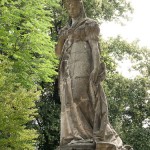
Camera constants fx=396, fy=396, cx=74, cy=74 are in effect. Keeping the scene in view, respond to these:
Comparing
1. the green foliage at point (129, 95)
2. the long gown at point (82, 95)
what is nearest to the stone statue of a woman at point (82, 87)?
the long gown at point (82, 95)

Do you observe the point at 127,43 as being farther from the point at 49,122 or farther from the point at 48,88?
the point at 49,122

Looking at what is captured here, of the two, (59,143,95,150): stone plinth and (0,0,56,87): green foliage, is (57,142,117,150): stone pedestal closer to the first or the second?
(59,143,95,150): stone plinth

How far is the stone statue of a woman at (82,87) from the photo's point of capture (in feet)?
23.3

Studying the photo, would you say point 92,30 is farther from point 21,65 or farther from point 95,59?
point 21,65

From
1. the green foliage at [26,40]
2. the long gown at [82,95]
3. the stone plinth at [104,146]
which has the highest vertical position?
the green foliage at [26,40]

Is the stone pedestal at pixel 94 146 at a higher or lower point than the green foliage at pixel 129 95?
lower

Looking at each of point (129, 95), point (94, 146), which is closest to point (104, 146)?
point (94, 146)

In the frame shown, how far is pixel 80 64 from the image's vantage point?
25.1ft

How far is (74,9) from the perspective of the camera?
818cm

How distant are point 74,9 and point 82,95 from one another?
1.92 m

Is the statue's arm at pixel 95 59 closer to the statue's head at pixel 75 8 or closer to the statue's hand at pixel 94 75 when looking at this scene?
the statue's hand at pixel 94 75

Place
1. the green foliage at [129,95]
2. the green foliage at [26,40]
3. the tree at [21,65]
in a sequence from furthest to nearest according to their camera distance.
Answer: the green foliage at [129,95] < the green foliage at [26,40] < the tree at [21,65]

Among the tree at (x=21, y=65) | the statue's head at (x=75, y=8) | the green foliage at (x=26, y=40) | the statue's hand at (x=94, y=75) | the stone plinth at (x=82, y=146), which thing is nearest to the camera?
the stone plinth at (x=82, y=146)

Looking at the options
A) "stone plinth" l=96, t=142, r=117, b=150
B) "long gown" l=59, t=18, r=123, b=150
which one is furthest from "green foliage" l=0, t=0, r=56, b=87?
"stone plinth" l=96, t=142, r=117, b=150
